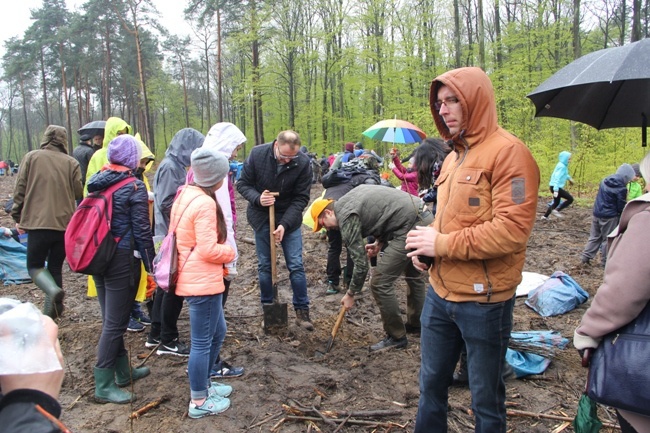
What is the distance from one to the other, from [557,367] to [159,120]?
181ft

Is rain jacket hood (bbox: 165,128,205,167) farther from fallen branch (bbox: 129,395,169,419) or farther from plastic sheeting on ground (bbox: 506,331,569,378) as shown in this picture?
plastic sheeting on ground (bbox: 506,331,569,378)

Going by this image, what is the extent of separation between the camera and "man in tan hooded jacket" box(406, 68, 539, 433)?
6.31ft

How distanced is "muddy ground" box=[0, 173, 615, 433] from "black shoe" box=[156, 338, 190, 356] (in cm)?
6

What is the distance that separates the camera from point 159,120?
52.8 meters

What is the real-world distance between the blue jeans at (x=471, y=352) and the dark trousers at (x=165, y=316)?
220cm

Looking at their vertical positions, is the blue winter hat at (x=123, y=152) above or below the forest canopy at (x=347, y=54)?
below

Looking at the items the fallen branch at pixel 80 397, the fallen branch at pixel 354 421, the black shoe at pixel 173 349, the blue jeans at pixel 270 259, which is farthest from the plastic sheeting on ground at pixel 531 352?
the fallen branch at pixel 80 397

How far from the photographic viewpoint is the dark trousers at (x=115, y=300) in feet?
10.1

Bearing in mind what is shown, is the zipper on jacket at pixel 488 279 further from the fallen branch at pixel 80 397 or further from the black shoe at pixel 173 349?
the fallen branch at pixel 80 397

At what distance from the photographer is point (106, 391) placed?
3158 mm

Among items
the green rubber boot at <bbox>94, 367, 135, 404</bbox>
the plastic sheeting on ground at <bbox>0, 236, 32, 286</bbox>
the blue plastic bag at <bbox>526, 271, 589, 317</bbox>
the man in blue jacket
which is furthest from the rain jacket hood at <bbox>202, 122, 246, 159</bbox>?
the man in blue jacket

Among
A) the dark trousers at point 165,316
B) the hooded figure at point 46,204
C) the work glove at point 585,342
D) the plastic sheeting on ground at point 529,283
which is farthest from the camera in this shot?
the plastic sheeting on ground at point 529,283

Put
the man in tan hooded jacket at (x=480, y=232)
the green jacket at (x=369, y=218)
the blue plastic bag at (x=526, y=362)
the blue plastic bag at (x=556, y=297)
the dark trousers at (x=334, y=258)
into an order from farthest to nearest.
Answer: the dark trousers at (x=334, y=258)
the blue plastic bag at (x=556, y=297)
the green jacket at (x=369, y=218)
the blue plastic bag at (x=526, y=362)
the man in tan hooded jacket at (x=480, y=232)

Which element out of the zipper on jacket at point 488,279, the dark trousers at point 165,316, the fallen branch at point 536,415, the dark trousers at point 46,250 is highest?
the zipper on jacket at point 488,279
